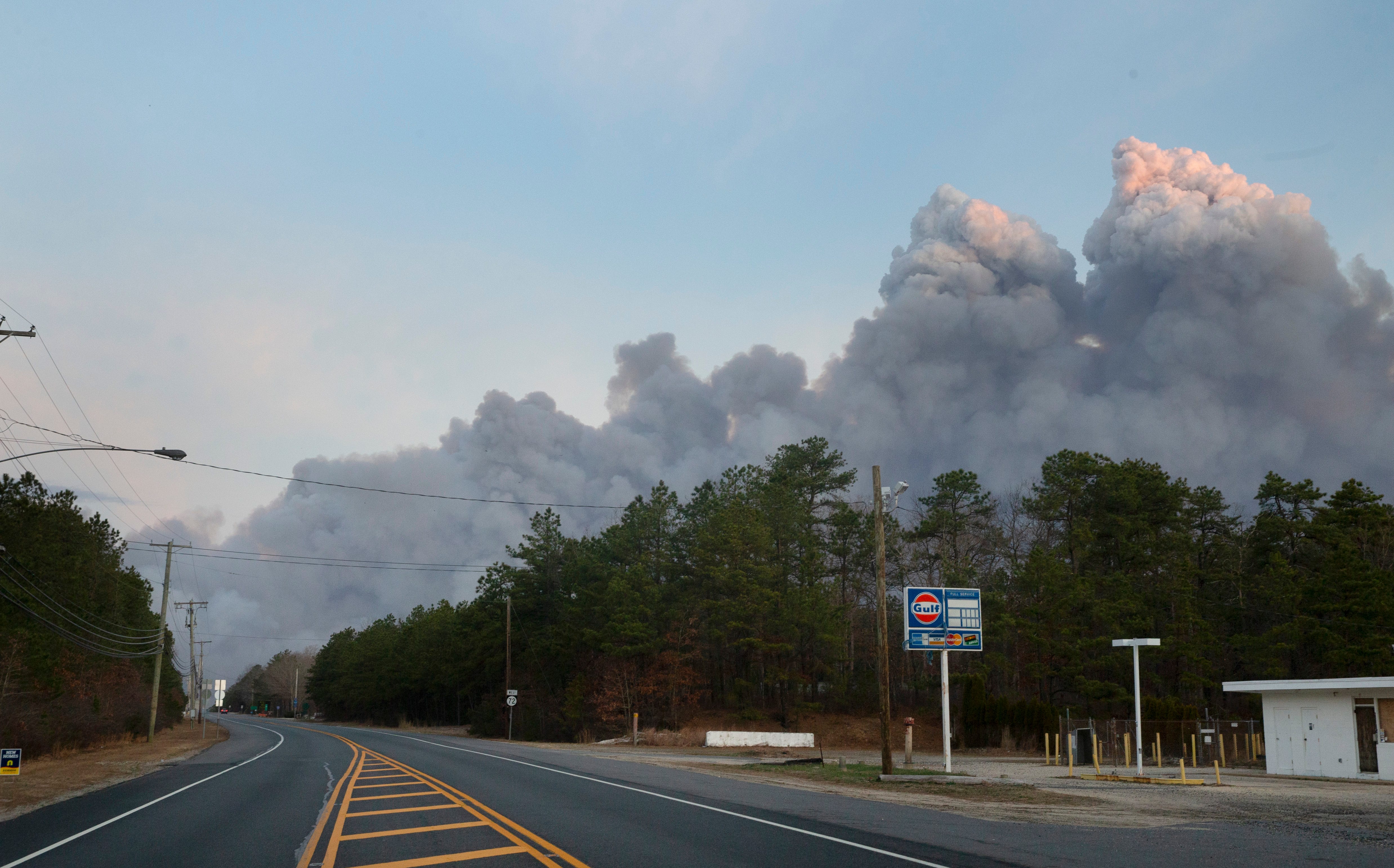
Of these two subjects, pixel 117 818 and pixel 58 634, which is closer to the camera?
pixel 117 818

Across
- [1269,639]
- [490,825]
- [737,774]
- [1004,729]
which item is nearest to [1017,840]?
[490,825]

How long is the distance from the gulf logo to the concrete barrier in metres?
21.4

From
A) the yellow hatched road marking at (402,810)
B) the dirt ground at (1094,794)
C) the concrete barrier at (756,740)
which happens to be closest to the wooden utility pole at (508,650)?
the concrete barrier at (756,740)

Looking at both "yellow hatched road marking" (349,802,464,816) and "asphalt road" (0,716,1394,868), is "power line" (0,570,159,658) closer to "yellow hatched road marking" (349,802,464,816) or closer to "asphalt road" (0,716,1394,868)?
"asphalt road" (0,716,1394,868)

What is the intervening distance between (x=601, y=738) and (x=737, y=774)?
1459 inches

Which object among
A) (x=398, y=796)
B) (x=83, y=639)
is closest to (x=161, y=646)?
(x=83, y=639)

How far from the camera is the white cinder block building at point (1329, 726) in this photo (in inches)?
1133

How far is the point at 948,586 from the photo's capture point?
59.1 meters

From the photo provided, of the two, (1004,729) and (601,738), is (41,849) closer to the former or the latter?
(1004,729)

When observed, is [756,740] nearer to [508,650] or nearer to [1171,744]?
[1171,744]

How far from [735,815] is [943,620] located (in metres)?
15.1

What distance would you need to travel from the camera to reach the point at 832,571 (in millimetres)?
67938

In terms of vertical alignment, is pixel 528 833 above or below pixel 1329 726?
above

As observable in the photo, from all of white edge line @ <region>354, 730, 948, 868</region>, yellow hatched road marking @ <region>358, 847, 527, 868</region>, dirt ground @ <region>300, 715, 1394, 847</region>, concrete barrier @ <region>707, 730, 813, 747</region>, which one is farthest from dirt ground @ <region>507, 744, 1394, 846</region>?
concrete barrier @ <region>707, 730, 813, 747</region>
